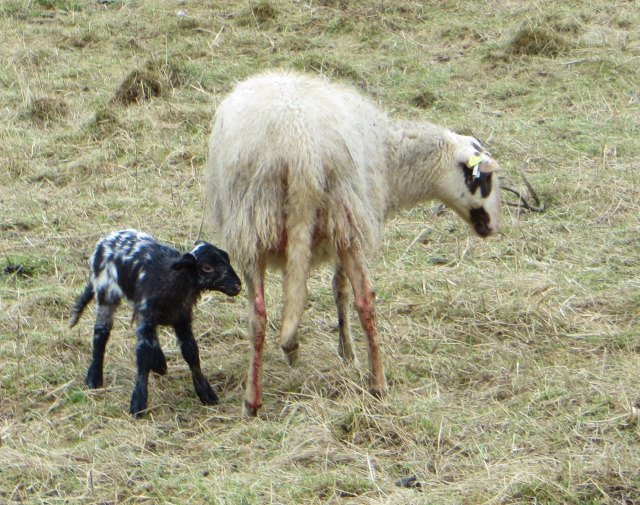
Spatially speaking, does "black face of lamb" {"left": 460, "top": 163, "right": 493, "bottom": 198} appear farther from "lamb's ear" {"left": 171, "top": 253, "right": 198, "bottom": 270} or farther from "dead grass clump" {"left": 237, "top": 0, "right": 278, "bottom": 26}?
"dead grass clump" {"left": 237, "top": 0, "right": 278, "bottom": 26}

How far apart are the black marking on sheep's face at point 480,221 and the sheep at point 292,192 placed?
2.81 ft

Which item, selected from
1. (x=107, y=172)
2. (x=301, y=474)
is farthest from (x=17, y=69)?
(x=301, y=474)

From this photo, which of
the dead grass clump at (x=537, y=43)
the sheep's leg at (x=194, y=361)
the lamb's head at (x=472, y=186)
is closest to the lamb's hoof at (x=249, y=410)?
the sheep's leg at (x=194, y=361)

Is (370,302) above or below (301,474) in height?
above

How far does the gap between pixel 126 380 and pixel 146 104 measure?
181 inches

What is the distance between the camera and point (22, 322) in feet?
23.4

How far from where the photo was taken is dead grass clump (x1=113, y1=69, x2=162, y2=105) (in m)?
10.8

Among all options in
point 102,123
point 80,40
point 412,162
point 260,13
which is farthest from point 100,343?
point 260,13

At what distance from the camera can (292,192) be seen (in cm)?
579

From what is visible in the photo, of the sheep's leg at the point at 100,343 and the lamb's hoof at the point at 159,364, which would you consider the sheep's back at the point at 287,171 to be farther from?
the sheep's leg at the point at 100,343

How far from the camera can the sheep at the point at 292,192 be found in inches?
229

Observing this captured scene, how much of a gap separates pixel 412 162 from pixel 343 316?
1.01 metres

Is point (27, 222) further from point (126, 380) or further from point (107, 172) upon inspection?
point (126, 380)

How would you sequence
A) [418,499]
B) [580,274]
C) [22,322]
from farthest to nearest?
[580,274] < [22,322] < [418,499]
